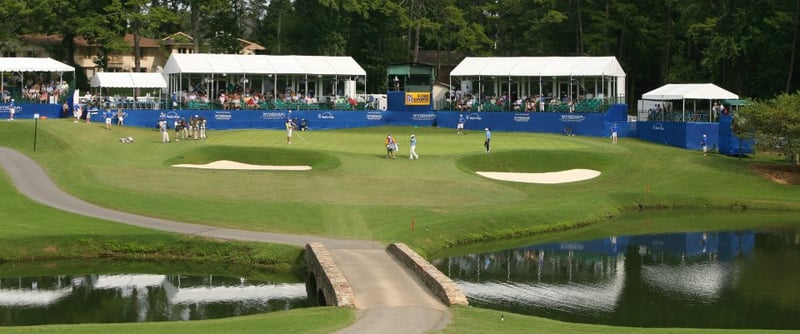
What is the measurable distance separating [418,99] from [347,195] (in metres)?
39.2

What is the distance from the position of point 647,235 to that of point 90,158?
1343 inches

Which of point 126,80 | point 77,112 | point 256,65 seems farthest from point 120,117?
point 256,65

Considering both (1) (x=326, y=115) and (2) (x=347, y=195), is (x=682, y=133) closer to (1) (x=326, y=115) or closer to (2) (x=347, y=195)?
(1) (x=326, y=115)

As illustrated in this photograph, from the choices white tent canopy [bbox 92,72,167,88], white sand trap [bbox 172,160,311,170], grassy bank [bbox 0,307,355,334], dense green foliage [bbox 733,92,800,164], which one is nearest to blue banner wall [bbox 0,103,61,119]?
white tent canopy [bbox 92,72,167,88]

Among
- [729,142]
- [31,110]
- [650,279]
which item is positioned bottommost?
[650,279]

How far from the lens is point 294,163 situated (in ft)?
221

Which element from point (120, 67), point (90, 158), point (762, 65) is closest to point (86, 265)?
point (90, 158)

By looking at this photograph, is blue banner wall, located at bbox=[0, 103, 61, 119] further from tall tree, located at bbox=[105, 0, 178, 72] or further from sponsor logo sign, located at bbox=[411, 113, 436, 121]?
sponsor logo sign, located at bbox=[411, 113, 436, 121]

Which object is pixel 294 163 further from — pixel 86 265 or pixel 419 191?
pixel 86 265

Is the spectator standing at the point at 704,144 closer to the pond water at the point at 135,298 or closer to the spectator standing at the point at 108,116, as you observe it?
the pond water at the point at 135,298

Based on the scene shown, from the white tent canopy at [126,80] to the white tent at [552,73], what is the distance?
2595 centimetres

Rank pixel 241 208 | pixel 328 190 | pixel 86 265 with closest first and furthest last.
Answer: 1. pixel 86 265
2. pixel 241 208
3. pixel 328 190

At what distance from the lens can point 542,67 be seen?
93.7 m

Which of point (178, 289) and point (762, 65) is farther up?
point (762, 65)
